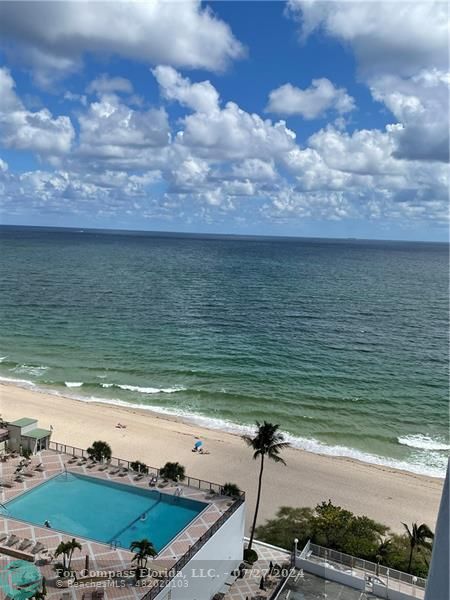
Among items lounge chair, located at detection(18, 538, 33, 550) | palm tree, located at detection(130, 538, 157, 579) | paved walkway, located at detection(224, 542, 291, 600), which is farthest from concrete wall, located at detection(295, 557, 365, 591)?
lounge chair, located at detection(18, 538, 33, 550)

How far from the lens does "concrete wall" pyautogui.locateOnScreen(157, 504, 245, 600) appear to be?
20016mm

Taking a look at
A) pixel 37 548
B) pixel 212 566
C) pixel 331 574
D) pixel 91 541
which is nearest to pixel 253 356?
pixel 331 574

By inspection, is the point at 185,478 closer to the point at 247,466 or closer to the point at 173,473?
the point at 173,473

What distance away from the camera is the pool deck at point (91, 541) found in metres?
18.7

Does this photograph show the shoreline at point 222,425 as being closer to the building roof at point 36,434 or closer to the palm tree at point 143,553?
the building roof at point 36,434

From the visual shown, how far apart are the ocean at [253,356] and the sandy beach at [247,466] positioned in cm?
266

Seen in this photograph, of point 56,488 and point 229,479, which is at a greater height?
point 56,488

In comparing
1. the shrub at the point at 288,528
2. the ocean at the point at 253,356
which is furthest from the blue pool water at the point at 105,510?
the ocean at the point at 253,356

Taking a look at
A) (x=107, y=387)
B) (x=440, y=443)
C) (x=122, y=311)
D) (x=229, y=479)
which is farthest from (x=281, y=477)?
(x=122, y=311)

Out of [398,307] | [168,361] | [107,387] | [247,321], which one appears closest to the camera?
[107,387]

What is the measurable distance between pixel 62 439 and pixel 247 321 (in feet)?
160

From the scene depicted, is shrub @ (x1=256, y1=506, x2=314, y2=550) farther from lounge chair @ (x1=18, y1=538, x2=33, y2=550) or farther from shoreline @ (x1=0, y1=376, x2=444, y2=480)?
lounge chair @ (x1=18, y1=538, x2=33, y2=550)

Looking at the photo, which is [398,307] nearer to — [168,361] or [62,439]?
[168,361]

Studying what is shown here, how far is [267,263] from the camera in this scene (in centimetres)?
19950
